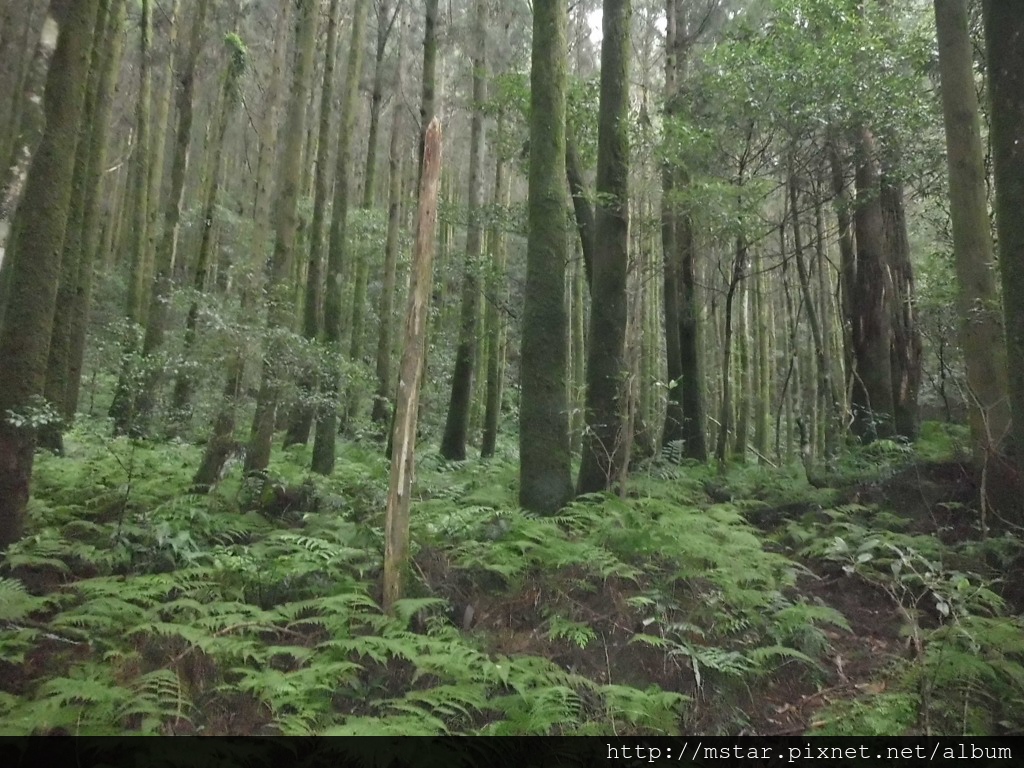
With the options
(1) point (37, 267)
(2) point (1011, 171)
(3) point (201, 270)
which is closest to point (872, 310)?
(2) point (1011, 171)

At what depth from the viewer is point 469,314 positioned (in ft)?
47.7

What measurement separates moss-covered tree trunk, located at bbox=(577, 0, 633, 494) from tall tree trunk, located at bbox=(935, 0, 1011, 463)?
13.1 ft

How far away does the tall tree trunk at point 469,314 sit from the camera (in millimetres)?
14047

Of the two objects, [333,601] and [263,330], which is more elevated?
[263,330]

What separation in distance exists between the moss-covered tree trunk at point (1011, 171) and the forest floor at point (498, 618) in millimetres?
1618

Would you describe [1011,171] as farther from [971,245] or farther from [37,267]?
[37,267]

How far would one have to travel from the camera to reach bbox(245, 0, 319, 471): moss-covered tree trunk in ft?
31.5

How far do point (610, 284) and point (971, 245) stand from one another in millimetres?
4328

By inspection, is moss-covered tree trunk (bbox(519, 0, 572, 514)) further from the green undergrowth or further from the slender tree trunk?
the slender tree trunk

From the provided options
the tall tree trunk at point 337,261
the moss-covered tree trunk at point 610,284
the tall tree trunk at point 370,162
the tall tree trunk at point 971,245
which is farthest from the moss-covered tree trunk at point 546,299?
the tall tree trunk at point 370,162

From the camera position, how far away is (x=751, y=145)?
525 inches
